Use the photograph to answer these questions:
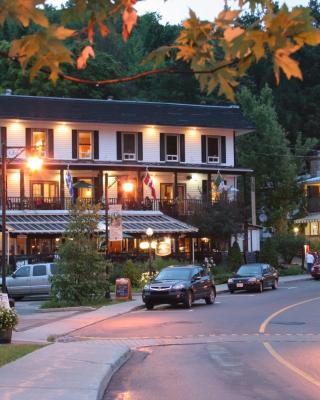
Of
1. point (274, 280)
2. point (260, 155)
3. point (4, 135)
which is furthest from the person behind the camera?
point (260, 155)

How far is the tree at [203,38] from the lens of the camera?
175 inches

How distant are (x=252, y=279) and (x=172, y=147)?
18135 mm

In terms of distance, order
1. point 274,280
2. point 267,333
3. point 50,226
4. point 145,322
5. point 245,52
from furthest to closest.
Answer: point 50,226 → point 274,280 → point 145,322 → point 267,333 → point 245,52

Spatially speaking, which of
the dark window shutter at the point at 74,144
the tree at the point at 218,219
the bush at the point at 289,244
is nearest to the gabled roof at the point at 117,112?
the dark window shutter at the point at 74,144

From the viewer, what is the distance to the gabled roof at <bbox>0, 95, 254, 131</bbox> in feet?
155

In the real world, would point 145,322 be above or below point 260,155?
below

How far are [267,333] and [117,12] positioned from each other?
14327 mm

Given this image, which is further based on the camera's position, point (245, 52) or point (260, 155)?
point (260, 155)

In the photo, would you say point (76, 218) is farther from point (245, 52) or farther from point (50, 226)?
point (245, 52)

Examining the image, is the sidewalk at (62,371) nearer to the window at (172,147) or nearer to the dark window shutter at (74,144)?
the dark window shutter at (74,144)

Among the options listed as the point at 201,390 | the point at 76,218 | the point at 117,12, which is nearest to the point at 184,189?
the point at 76,218

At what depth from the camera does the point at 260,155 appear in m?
64.5

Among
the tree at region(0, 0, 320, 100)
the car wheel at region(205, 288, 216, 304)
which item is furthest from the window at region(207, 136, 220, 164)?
the tree at region(0, 0, 320, 100)

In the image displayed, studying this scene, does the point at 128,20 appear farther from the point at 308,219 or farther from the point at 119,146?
the point at 308,219
